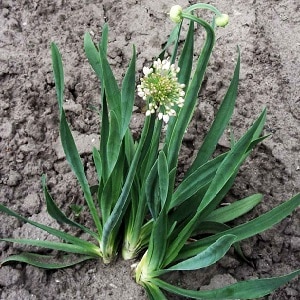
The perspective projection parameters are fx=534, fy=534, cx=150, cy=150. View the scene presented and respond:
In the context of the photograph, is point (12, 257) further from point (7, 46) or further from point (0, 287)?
point (7, 46)

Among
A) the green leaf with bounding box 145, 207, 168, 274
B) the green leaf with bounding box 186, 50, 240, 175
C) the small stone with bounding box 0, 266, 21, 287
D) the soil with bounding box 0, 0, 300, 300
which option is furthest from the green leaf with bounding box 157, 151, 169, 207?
the small stone with bounding box 0, 266, 21, 287

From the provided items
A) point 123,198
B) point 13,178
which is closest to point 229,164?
point 123,198

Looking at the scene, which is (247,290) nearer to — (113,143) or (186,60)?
(113,143)

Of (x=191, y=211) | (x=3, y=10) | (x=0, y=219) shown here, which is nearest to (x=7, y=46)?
(x=3, y=10)

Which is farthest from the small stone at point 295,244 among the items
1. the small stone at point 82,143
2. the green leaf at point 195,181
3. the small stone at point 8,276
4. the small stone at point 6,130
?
the small stone at point 6,130

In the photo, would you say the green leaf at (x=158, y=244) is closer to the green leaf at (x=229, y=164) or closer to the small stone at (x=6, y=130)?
the green leaf at (x=229, y=164)
